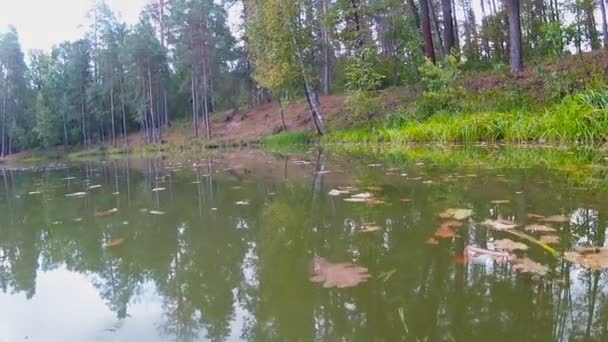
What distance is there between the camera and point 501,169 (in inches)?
139

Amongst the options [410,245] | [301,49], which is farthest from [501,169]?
→ [301,49]

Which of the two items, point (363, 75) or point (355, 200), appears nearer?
point (355, 200)

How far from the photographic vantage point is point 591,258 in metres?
1.34

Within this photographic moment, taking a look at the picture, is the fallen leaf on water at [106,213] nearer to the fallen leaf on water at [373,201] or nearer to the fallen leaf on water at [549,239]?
the fallen leaf on water at [373,201]

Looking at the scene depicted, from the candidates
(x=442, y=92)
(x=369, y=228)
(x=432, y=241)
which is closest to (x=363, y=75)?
(x=442, y=92)

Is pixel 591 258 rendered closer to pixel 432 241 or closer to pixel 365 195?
pixel 432 241

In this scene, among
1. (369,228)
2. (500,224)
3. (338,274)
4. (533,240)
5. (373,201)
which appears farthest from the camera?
(373,201)

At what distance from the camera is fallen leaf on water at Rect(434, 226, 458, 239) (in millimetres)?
1724

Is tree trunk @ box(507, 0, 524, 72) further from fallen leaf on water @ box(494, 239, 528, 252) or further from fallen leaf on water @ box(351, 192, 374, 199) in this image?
fallen leaf on water @ box(494, 239, 528, 252)

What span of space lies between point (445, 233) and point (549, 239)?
38cm

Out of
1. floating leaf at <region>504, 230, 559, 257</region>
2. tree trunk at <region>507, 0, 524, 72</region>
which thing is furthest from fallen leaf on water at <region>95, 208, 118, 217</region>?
tree trunk at <region>507, 0, 524, 72</region>

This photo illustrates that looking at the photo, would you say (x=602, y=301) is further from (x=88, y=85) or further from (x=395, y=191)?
(x=88, y=85)

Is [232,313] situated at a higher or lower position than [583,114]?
lower

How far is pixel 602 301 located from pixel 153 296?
4.44ft
